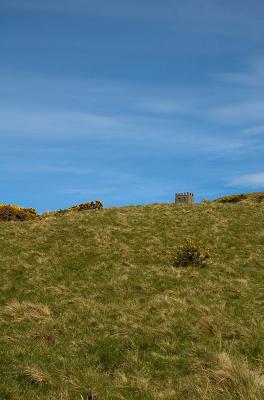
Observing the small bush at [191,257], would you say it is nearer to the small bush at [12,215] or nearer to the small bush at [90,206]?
the small bush at [12,215]

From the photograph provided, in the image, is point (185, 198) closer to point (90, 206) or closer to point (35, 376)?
point (90, 206)

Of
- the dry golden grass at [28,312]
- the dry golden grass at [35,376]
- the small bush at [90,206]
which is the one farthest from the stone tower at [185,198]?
the dry golden grass at [35,376]

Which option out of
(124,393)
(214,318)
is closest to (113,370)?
(124,393)

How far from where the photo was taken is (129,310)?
51.6ft

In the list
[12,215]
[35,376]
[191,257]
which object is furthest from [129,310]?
[12,215]

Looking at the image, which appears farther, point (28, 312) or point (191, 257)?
point (191, 257)

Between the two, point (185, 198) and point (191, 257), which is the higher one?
point (185, 198)

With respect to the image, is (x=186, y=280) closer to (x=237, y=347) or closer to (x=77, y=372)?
(x=237, y=347)

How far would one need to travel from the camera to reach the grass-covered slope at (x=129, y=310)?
9.38 m

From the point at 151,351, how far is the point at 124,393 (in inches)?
106

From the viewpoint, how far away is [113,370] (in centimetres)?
1045

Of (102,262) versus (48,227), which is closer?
(102,262)

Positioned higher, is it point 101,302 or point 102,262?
point 102,262

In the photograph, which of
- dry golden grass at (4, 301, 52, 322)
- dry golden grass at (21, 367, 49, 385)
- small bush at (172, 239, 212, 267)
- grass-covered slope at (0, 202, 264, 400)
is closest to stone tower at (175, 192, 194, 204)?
grass-covered slope at (0, 202, 264, 400)
